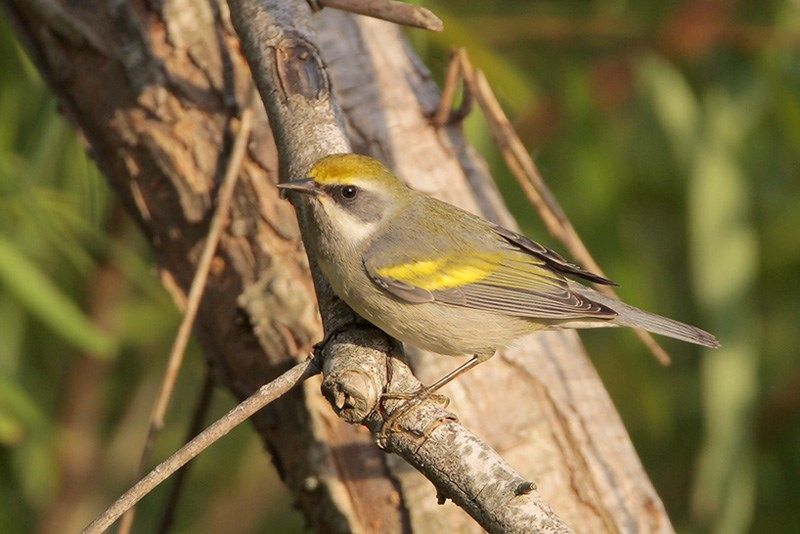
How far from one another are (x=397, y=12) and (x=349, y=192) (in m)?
0.62

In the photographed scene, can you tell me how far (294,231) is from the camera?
3.23 metres

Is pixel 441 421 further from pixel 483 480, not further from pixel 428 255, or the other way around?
pixel 428 255

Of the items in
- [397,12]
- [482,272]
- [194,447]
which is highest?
[397,12]

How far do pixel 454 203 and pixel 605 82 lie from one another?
6.77 feet

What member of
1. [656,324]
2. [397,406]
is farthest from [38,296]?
[656,324]

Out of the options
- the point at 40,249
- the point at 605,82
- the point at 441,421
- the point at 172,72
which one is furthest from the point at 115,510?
the point at 605,82

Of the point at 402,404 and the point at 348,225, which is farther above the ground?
the point at 402,404

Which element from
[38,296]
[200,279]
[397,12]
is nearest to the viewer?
[397,12]

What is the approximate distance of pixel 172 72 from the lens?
Result: 10.8 ft

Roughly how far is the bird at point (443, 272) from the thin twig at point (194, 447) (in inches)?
26.2

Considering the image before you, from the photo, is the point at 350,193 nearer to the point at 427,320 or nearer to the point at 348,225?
the point at 348,225

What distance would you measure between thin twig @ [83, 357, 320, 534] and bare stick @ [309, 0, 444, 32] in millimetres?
957

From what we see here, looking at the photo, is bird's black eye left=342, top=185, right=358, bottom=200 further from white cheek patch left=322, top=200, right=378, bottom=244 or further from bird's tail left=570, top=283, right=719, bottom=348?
bird's tail left=570, top=283, right=719, bottom=348

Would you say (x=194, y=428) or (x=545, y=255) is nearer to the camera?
(x=545, y=255)
